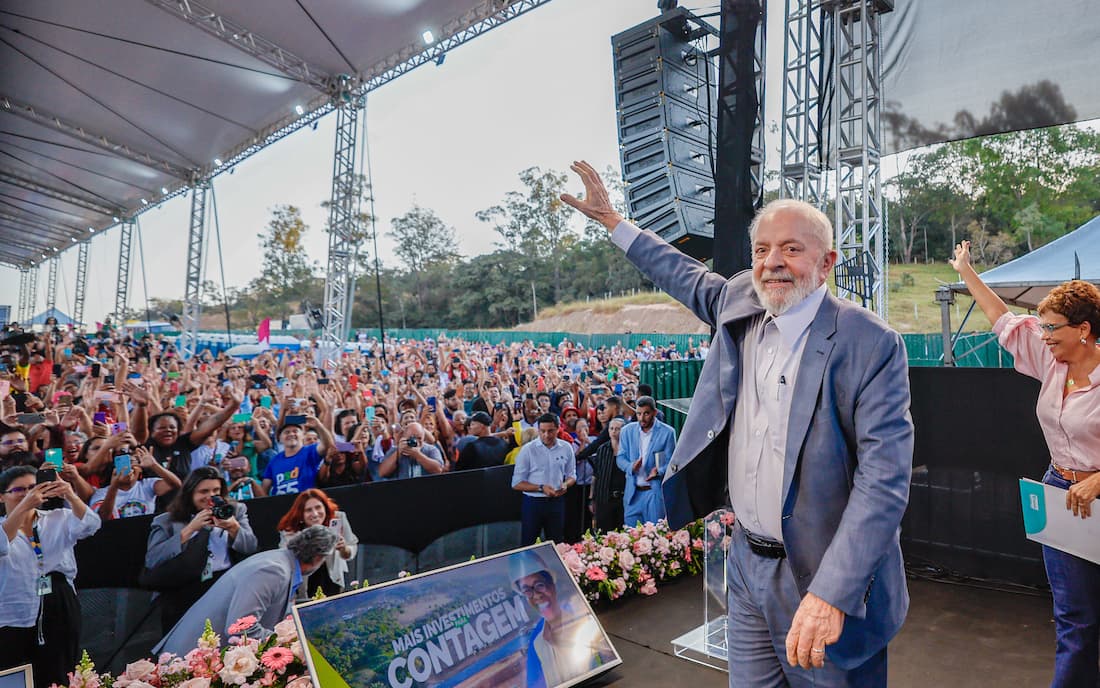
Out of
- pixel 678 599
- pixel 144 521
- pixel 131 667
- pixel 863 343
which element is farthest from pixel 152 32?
pixel 863 343

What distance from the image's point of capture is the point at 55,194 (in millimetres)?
14008

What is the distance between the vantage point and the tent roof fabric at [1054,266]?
4992 mm

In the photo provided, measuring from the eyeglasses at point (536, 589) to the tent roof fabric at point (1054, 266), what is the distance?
421 cm

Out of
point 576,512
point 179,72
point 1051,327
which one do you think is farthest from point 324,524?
point 179,72

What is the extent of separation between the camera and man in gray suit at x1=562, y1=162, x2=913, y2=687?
3.60 ft

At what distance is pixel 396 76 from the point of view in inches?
385

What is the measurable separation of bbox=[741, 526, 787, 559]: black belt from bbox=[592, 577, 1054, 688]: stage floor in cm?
165

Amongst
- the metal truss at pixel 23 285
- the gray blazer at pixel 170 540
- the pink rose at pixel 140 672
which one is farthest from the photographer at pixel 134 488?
the metal truss at pixel 23 285

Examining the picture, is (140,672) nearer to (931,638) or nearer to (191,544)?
(191,544)

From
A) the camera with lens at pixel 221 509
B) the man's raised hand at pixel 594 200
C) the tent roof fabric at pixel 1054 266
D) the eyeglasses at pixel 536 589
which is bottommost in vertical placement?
the eyeglasses at pixel 536 589

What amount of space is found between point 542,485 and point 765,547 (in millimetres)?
3500

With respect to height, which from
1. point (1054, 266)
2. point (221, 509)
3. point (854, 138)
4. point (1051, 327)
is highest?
point (854, 138)

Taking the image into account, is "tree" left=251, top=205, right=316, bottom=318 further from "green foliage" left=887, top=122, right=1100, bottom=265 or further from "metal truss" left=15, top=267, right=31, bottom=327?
"green foliage" left=887, top=122, right=1100, bottom=265

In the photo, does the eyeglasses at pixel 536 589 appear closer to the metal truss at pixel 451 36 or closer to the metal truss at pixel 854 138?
the metal truss at pixel 854 138
